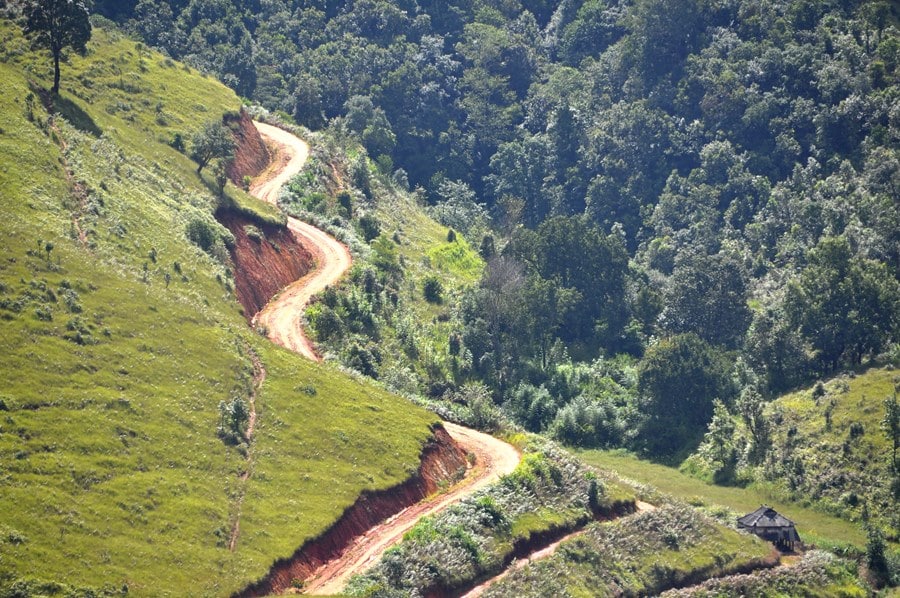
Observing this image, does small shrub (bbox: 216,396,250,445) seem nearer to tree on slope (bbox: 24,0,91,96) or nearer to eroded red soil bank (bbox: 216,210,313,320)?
eroded red soil bank (bbox: 216,210,313,320)

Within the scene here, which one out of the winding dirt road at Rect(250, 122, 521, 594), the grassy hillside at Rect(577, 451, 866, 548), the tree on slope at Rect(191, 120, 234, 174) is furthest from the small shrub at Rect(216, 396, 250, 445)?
the tree on slope at Rect(191, 120, 234, 174)

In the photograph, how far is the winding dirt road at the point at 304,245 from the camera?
120375mm

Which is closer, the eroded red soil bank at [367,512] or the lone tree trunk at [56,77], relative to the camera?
the eroded red soil bank at [367,512]

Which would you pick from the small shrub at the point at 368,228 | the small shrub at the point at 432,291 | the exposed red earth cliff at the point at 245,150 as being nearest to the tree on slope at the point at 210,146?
the exposed red earth cliff at the point at 245,150

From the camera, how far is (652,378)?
14775cm

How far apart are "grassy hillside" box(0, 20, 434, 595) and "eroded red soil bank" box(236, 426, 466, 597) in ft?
2.91

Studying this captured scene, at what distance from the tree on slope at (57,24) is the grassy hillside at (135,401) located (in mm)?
4164

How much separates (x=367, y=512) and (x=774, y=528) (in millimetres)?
41579

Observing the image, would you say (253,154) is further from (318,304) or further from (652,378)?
(652,378)

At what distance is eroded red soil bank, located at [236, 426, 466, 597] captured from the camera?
76625 millimetres

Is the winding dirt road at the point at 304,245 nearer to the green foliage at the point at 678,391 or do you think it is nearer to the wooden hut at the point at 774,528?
the green foliage at the point at 678,391

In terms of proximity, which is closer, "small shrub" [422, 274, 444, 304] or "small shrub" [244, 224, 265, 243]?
"small shrub" [244, 224, 265, 243]

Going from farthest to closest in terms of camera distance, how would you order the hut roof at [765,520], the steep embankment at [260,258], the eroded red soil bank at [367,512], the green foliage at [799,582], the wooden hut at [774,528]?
1. the steep embankment at [260,258]
2. the hut roof at [765,520]
3. the wooden hut at [774,528]
4. the green foliage at [799,582]
5. the eroded red soil bank at [367,512]

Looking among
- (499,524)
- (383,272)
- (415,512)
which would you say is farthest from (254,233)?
(499,524)
